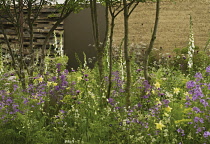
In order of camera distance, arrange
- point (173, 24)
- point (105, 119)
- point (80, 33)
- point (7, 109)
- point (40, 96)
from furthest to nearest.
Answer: point (80, 33) < point (173, 24) < point (40, 96) < point (7, 109) < point (105, 119)

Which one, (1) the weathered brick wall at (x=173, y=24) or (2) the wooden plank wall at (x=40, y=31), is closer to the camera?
(1) the weathered brick wall at (x=173, y=24)

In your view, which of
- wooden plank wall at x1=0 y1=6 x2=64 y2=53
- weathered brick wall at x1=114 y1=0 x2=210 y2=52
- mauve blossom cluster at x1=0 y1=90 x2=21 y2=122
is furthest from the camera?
wooden plank wall at x1=0 y1=6 x2=64 y2=53

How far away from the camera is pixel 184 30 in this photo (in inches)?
406

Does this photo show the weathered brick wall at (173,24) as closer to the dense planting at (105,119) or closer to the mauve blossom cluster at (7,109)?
the dense planting at (105,119)

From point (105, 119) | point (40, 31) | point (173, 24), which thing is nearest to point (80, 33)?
point (40, 31)

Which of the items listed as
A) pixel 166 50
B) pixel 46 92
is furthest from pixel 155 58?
pixel 46 92

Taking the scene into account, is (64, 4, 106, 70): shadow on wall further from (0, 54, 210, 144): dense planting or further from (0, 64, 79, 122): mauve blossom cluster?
(0, 64, 79, 122): mauve blossom cluster

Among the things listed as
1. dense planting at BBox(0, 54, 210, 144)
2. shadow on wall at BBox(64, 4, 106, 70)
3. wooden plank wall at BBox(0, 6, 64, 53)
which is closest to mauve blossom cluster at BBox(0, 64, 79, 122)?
dense planting at BBox(0, 54, 210, 144)

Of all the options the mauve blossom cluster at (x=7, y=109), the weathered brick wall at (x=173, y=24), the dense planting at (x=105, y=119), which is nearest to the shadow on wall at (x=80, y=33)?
the weathered brick wall at (x=173, y=24)

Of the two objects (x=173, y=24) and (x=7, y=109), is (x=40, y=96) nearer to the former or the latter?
(x=7, y=109)

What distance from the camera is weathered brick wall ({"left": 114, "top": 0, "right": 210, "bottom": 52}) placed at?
10.2 m

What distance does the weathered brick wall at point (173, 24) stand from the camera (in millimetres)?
10227

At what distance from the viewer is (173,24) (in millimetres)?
10414

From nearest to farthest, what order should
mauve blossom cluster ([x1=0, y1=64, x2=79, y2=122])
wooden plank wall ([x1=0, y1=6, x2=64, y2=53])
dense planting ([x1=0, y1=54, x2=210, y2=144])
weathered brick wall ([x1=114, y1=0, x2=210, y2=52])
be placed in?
dense planting ([x1=0, y1=54, x2=210, y2=144])
mauve blossom cluster ([x1=0, y1=64, x2=79, y2=122])
weathered brick wall ([x1=114, y1=0, x2=210, y2=52])
wooden plank wall ([x1=0, y1=6, x2=64, y2=53])
